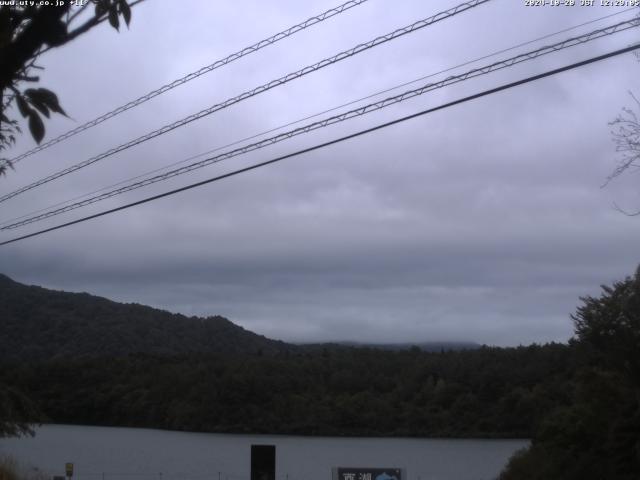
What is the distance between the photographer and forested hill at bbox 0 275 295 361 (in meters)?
48.2

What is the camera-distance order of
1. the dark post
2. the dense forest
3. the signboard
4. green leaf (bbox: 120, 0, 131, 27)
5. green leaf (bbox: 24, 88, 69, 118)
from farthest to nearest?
the dense forest, the signboard, the dark post, green leaf (bbox: 120, 0, 131, 27), green leaf (bbox: 24, 88, 69, 118)

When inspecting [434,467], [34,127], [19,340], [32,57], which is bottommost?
[434,467]

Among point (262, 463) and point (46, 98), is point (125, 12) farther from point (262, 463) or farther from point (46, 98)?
point (262, 463)

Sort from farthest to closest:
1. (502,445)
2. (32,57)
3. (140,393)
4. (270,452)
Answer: (140,393) → (502,445) → (270,452) → (32,57)

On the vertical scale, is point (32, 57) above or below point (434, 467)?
above

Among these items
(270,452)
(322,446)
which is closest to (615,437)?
(270,452)

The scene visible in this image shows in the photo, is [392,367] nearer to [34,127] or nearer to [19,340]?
[19,340]

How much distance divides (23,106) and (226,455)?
35.0m

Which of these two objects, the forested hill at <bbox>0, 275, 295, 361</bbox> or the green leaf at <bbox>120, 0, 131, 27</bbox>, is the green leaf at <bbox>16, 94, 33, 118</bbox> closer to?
the green leaf at <bbox>120, 0, 131, 27</bbox>

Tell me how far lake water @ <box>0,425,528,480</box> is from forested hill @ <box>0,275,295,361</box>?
18.6 ft

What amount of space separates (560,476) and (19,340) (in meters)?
36.2

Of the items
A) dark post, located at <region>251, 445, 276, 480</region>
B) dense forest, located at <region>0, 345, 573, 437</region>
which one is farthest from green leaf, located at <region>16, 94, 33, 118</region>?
dense forest, located at <region>0, 345, 573, 437</region>

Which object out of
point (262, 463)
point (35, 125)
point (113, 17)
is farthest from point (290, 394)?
point (35, 125)

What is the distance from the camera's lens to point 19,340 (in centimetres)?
4916
